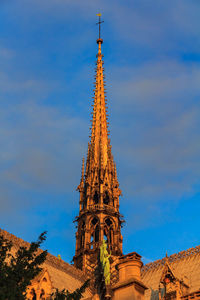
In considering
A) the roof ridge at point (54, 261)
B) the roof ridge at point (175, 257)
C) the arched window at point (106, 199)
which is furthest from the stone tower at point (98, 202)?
the roof ridge at point (175, 257)

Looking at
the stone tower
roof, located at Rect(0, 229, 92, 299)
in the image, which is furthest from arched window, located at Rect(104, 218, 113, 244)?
roof, located at Rect(0, 229, 92, 299)

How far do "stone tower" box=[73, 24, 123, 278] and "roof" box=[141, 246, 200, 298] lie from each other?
610 cm

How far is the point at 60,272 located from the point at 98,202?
541 inches

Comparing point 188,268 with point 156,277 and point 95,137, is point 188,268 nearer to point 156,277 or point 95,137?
point 156,277

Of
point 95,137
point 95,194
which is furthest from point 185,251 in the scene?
point 95,137

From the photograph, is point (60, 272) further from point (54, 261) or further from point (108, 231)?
point (108, 231)

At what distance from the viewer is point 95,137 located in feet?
228

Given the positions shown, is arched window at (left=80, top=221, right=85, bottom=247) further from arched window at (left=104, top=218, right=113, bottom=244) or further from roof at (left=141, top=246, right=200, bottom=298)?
roof at (left=141, top=246, right=200, bottom=298)

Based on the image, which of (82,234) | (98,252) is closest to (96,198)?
(82,234)

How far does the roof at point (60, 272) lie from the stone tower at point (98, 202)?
10.6 ft

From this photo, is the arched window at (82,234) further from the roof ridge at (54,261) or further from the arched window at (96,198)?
the roof ridge at (54,261)

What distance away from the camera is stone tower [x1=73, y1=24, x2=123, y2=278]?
5588cm

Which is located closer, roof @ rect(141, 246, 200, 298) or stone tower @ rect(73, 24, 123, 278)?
roof @ rect(141, 246, 200, 298)

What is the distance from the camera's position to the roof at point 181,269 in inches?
1720
